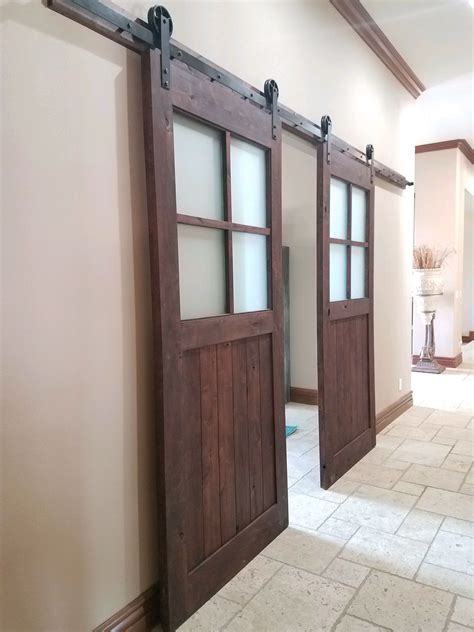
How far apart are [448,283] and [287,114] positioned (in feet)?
17.9

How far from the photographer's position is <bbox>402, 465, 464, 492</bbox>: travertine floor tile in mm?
3109

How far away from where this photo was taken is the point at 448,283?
718cm

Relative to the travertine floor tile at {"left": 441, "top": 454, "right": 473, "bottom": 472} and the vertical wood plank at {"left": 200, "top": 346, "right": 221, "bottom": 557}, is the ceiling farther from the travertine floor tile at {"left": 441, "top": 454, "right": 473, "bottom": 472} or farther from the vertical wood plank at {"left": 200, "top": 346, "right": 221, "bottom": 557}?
the travertine floor tile at {"left": 441, "top": 454, "right": 473, "bottom": 472}

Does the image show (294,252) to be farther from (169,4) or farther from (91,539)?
(91,539)

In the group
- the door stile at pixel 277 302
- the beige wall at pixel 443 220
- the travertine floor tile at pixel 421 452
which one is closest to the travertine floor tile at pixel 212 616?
the door stile at pixel 277 302

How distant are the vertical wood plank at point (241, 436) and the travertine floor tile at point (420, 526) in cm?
91

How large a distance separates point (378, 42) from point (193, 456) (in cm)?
347

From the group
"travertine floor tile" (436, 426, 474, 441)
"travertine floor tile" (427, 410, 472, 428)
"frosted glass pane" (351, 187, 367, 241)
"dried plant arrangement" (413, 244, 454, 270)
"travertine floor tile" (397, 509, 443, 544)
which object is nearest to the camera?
"travertine floor tile" (397, 509, 443, 544)

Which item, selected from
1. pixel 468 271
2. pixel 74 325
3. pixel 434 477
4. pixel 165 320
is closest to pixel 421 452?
pixel 434 477

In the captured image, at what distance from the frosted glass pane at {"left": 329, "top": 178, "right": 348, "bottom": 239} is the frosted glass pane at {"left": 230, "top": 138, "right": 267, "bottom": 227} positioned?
858 millimetres

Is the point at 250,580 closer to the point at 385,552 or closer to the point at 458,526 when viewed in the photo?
the point at 385,552

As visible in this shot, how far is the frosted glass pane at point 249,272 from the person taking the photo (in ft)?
7.36

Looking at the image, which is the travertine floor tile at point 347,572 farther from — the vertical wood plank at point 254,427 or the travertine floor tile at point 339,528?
the vertical wood plank at point 254,427

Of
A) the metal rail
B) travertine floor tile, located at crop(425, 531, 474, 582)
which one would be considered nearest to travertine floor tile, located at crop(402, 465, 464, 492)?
travertine floor tile, located at crop(425, 531, 474, 582)
